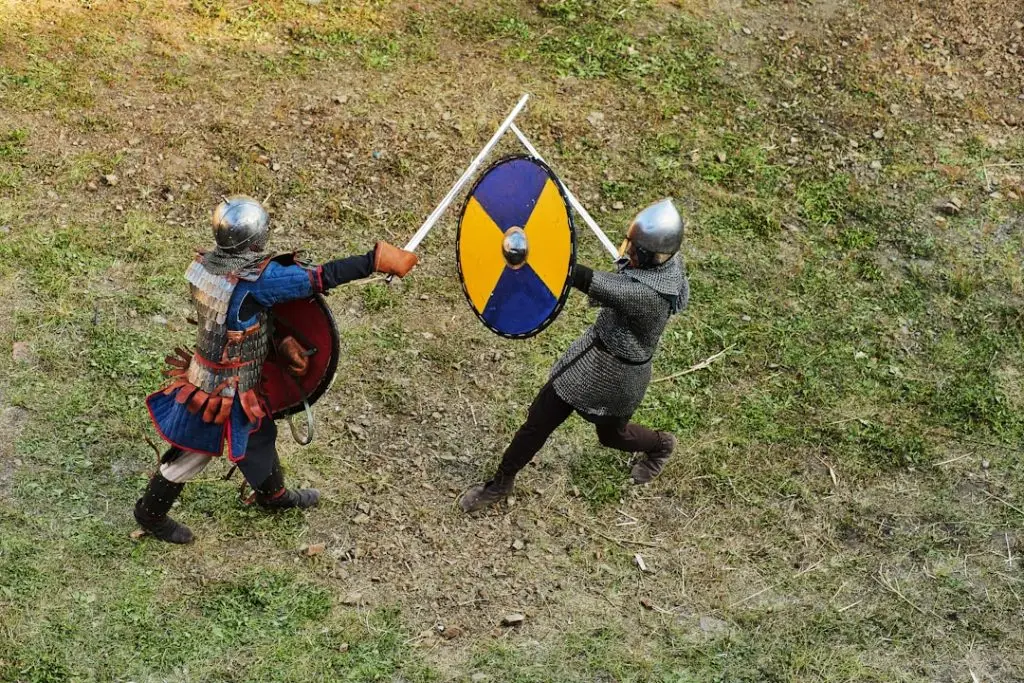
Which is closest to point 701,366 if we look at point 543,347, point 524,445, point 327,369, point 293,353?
point 543,347

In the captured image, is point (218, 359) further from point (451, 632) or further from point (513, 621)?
point (513, 621)

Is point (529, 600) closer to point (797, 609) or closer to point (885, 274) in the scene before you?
point (797, 609)

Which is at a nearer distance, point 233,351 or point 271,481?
point 233,351

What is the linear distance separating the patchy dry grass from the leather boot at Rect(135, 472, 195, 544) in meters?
0.11

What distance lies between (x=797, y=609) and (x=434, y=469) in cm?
182

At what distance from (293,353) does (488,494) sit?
4.22ft

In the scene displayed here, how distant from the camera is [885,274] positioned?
21.2 feet

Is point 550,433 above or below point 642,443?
above

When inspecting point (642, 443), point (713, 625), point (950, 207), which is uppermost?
point (642, 443)

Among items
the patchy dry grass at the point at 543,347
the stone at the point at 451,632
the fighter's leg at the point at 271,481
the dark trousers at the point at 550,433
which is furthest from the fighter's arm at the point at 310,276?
the stone at the point at 451,632

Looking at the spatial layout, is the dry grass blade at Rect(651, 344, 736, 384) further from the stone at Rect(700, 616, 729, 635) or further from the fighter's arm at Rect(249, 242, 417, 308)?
the fighter's arm at Rect(249, 242, 417, 308)

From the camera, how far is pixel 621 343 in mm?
4234

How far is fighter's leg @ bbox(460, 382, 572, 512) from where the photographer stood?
14.9 feet

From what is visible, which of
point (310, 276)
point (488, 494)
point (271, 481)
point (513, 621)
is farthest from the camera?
point (488, 494)
